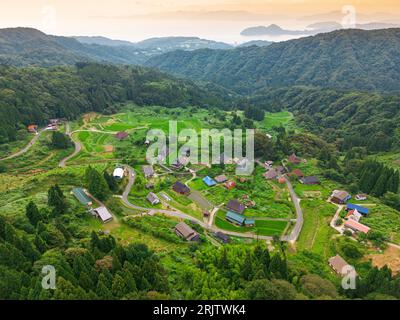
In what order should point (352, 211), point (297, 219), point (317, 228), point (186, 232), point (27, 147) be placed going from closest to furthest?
point (186, 232) → point (317, 228) → point (352, 211) → point (297, 219) → point (27, 147)

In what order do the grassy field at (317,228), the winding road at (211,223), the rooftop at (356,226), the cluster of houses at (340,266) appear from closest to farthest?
the cluster of houses at (340,266), the grassy field at (317,228), the rooftop at (356,226), the winding road at (211,223)

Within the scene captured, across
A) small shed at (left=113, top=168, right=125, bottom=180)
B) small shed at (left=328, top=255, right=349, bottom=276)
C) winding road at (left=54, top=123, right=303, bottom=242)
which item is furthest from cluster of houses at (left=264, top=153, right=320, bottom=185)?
small shed at (left=113, top=168, right=125, bottom=180)

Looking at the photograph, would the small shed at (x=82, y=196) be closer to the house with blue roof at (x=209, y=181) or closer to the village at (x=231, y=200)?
the village at (x=231, y=200)

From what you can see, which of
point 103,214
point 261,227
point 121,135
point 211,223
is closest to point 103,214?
point 103,214

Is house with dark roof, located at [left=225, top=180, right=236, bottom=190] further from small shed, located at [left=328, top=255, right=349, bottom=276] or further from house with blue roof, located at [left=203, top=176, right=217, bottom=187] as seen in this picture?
small shed, located at [left=328, top=255, right=349, bottom=276]

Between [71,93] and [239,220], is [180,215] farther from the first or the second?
[71,93]

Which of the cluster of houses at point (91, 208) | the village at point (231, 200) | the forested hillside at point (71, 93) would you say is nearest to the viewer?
the cluster of houses at point (91, 208)

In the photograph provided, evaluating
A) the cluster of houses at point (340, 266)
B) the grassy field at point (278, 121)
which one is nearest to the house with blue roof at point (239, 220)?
the cluster of houses at point (340, 266)
